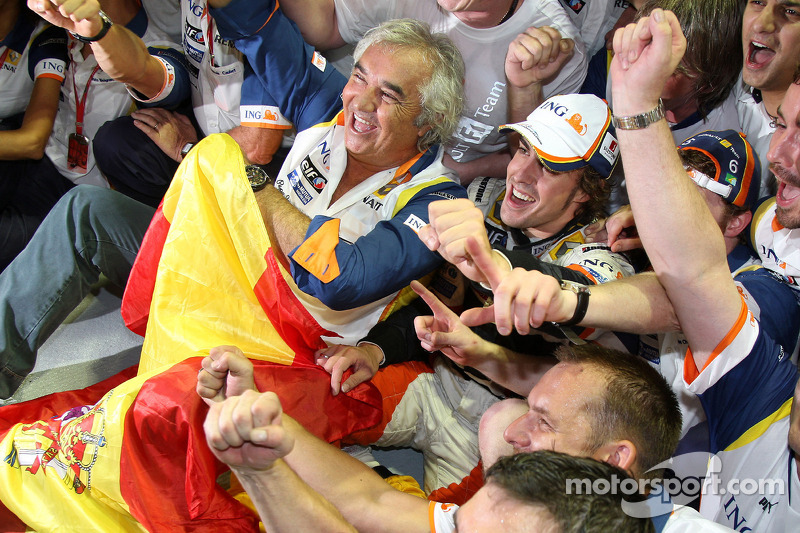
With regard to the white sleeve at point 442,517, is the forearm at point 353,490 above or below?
below

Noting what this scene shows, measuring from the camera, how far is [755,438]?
1695 mm

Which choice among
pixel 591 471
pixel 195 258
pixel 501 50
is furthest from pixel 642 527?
pixel 501 50

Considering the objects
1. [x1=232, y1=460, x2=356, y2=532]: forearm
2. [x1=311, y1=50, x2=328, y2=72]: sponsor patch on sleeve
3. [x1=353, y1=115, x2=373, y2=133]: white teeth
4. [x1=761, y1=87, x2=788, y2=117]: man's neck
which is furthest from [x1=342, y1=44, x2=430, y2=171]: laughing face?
[x1=232, y1=460, x2=356, y2=532]: forearm

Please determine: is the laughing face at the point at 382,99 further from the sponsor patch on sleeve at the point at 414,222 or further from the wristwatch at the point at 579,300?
the wristwatch at the point at 579,300

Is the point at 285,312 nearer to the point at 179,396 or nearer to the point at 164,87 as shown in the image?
the point at 179,396

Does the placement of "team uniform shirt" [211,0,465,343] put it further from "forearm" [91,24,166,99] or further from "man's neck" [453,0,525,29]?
"man's neck" [453,0,525,29]

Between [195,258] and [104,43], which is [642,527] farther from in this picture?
[104,43]

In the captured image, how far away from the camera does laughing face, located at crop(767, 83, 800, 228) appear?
1.79m

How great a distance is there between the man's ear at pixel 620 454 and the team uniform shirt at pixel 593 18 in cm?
175

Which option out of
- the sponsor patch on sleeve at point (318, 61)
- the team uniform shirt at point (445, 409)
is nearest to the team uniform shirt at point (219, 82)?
the sponsor patch on sleeve at point (318, 61)

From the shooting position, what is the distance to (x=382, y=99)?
2.32 meters

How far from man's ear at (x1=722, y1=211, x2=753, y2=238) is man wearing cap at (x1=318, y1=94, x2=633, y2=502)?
34 cm

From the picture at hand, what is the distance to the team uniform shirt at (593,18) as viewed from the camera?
2.61 m

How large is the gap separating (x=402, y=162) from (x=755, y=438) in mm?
1418
